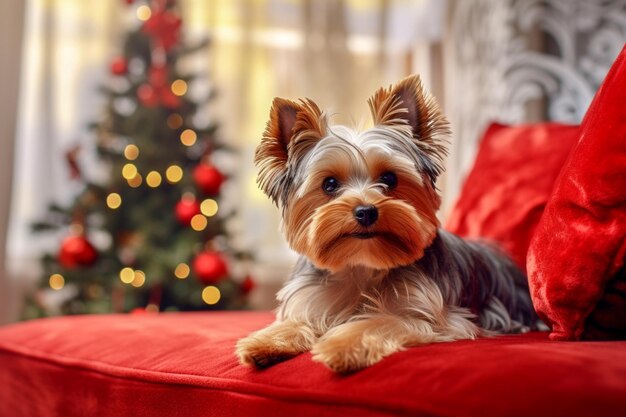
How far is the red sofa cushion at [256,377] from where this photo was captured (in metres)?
1.12

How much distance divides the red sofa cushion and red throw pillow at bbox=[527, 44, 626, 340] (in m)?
0.11

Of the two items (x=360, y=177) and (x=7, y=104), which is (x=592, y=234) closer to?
(x=360, y=177)

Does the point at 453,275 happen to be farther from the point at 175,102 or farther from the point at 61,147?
the point at 61,147

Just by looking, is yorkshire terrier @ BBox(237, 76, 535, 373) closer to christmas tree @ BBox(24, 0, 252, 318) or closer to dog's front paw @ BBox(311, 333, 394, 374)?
dog's front paw @ BBox(311, 333, 394, 374)

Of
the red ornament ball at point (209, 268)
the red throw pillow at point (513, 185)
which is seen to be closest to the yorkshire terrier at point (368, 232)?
the red throw pillow at point (513, 185)

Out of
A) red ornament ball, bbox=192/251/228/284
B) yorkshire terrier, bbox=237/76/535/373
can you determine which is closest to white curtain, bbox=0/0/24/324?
red ornament ball, bbox=192/251/228/284

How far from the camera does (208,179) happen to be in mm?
4145

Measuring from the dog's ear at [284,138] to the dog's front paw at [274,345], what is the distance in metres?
0.36

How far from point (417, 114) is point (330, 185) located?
29cm

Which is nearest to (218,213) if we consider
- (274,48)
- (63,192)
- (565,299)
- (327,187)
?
(63,192)

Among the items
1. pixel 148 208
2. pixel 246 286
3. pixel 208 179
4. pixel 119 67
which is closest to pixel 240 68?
pixel 119 67

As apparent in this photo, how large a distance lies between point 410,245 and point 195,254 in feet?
8.55

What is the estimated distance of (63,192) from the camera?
4.75 metres

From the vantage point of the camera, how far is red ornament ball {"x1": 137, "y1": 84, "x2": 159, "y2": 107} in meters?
4.30
